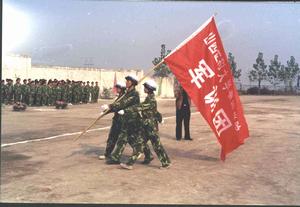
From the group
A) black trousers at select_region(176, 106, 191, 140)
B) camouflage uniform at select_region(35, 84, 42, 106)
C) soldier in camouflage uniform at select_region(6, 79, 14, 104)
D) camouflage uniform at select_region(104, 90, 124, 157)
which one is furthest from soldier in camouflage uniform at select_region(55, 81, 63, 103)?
camouflage uniform at select_region(104, 90, 124, 157)

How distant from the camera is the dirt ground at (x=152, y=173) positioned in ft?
20.4

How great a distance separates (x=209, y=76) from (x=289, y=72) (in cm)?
6493

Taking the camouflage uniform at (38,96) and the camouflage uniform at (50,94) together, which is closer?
the camouflage uniform at (38,96)

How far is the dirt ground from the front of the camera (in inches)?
245

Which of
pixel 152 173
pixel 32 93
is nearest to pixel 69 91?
pixel 32 93

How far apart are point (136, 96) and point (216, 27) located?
1.96 meters

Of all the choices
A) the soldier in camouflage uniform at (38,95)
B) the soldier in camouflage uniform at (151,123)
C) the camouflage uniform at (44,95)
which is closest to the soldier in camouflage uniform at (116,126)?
the soldier in camouflage uniform at (151,123)

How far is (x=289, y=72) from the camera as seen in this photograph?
6950cm

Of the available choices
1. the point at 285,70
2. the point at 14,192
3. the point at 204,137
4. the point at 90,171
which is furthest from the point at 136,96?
the point at 285,70

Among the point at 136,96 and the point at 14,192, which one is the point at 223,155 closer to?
the point at 136,96

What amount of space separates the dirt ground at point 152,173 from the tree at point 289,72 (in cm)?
5908

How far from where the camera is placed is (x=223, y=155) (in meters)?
8.52

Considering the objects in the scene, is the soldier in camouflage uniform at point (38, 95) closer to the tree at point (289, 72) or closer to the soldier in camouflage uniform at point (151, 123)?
the soldier in camouflage uniform at point (151, 123)

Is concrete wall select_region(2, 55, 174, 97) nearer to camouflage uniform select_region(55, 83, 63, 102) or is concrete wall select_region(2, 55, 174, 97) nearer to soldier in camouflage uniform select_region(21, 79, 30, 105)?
camouflage uniform select_region(55, 83, 63, 102)
